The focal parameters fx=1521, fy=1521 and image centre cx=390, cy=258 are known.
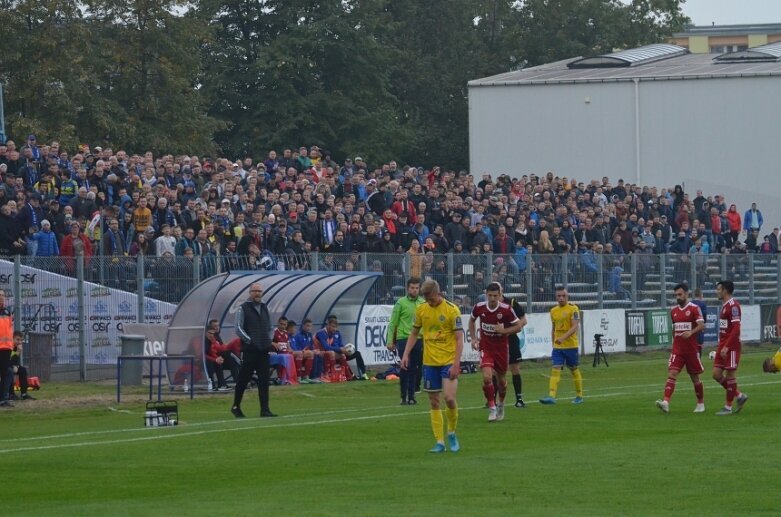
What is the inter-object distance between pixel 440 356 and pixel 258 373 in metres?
6.47

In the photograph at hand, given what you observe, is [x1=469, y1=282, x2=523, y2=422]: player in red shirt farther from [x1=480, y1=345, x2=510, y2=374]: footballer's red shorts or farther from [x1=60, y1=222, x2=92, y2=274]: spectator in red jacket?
[x1=60, y1=222, x2=92, y2=274]: spectator in red jacket

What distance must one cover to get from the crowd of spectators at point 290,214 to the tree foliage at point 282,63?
17303mm

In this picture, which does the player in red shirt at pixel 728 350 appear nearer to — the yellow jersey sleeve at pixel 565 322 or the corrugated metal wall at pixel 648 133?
the yellow jersey sleeve at pixel 565 322

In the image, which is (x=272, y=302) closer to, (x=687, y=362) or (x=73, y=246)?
(x=73, y=246)

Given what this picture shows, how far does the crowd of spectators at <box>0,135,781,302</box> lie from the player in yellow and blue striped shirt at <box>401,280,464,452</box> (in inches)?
542

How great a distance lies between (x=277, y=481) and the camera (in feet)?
52.4

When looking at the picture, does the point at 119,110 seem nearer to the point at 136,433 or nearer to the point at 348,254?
the point at 348,254

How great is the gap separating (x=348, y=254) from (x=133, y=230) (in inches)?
211

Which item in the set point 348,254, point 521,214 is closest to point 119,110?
point 521,214

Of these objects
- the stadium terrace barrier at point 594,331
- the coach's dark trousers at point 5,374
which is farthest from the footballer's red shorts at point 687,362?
the stadium terrace barrier at point 594,331

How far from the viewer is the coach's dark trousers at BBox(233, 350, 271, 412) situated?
24.1 meters

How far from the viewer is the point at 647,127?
59.6 m

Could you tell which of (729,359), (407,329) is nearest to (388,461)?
(729,359)

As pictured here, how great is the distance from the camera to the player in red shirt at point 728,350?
23266 mm
